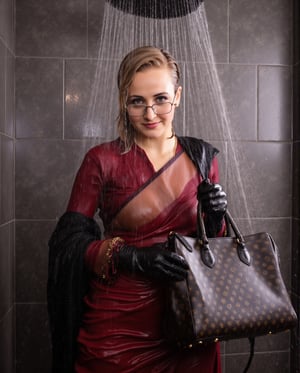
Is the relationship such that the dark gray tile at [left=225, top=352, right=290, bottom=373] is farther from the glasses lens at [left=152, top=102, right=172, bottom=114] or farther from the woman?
the glasses lens at [left=152, top=102, right=172, bottom=114]

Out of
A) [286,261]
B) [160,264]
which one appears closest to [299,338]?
[286,261]

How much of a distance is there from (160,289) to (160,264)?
131mm

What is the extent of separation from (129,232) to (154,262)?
0.44 ft

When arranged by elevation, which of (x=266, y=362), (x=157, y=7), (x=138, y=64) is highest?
(x=157, y=7)

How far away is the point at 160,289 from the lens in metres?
1.13

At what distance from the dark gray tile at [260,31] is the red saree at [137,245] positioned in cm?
79

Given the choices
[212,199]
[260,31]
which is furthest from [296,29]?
[212,199]

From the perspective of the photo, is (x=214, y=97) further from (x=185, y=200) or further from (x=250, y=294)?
(x=250, y=294)

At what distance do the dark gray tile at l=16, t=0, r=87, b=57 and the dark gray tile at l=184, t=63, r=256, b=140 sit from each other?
1.34 feet

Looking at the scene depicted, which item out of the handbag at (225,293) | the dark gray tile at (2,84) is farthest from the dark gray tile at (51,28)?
the handbag at (225,293)

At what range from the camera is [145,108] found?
3.74 feet

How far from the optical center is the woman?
111 cm

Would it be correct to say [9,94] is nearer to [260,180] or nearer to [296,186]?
[260,180]

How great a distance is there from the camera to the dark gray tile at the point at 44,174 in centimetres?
165
